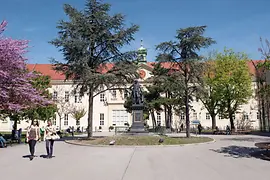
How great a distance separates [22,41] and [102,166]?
12.4 meters

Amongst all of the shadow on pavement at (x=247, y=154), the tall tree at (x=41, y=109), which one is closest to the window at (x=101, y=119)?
the tall tree at (x=41, y=109)

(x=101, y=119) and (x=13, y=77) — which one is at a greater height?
(x=13, y=77)

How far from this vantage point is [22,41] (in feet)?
61.2

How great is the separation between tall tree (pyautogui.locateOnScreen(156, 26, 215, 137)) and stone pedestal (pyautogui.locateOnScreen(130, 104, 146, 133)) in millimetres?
4160

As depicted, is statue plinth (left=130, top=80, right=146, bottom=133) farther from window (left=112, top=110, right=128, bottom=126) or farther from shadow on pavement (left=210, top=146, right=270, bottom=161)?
window (left=112, top=110, right=128, bottom=126)

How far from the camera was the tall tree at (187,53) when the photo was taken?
77.4ft

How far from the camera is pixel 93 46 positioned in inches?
933

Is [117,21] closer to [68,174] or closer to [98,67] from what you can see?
[98,67]

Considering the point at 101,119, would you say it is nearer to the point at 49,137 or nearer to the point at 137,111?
the point at 137,111

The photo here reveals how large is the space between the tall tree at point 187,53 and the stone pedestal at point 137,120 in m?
4.16

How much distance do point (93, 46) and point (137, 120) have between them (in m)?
7.46

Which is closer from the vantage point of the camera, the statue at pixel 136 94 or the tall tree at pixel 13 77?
the tall tree at pixel 13 77

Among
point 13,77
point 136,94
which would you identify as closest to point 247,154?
point 136,94

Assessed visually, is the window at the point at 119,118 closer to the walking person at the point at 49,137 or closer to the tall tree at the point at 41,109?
the tall tree at the point at 41,109
